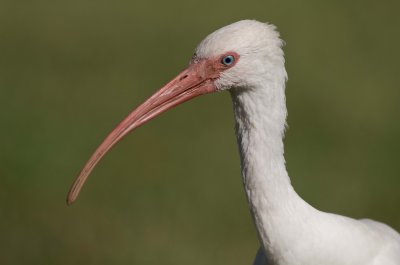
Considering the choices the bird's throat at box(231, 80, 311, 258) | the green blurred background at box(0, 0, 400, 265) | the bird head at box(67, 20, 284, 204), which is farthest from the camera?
the green blurred background at box(0, 0, 400, 265)

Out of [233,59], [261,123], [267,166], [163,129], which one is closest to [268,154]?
[267,166]

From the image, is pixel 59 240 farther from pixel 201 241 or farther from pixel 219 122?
pixel 219 122

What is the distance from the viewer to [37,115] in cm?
1252

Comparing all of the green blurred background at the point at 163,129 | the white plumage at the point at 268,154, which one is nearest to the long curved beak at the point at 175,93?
the white plumage at the point at 268,154

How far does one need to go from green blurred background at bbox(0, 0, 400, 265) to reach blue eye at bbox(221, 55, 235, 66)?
511cm

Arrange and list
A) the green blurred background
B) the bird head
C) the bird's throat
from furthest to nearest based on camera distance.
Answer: the green blurred background < the bird's throat < the bird head

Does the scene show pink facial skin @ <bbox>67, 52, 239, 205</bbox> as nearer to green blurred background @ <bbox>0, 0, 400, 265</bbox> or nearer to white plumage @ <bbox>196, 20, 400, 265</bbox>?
white plumage @ <bbox>196, 20, 400, 265</bbox>

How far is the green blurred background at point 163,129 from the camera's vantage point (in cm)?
1027

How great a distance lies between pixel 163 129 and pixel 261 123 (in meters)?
7.07

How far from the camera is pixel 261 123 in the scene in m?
5.12

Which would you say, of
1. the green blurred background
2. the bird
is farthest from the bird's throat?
the green blurred background

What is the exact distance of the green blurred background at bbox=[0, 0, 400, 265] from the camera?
10.3m

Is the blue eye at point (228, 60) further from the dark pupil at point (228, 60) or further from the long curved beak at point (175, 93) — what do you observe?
the long curved beak at point (175, 93)

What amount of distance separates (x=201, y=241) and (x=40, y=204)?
6.52ft
